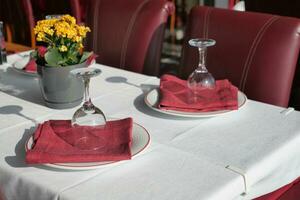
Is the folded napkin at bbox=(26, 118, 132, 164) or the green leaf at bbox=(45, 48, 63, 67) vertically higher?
the green leaf at bbox=(45, 48, 63, 67)

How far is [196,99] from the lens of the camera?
1.14 meters

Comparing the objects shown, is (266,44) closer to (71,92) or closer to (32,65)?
(71,92)

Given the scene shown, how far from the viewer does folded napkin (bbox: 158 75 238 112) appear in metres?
1.09

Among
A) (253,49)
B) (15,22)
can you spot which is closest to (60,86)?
(253,49)

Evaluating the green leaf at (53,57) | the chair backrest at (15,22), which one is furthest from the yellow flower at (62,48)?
the chair backrest at (15,22)

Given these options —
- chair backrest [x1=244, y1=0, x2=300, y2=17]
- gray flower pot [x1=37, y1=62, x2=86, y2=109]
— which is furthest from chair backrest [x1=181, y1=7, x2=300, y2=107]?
chair backrest [x1=244, y1=0, x2=300, y2=17]

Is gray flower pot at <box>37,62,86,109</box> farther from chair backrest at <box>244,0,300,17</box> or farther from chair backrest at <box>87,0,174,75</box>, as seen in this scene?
chair backrest at <box>244,0,300,17</box>

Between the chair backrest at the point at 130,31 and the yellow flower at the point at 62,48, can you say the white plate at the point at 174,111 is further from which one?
the chair backrest at the point at 130,31

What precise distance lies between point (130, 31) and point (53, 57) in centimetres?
62

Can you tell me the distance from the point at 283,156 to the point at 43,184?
473mm

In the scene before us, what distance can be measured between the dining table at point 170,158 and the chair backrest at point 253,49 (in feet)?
0.68

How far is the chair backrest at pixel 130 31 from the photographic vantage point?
166cm

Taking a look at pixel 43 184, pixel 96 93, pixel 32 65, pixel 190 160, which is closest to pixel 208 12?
pixel 96 93

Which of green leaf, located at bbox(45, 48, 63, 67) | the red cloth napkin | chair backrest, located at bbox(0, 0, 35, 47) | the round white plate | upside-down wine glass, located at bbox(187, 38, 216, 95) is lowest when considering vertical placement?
chair backrest, located at bbox(0, 0, 35, 47)
